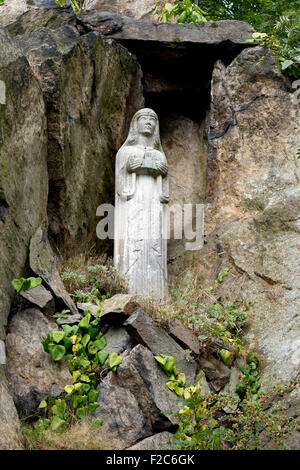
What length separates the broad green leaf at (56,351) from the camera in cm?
732

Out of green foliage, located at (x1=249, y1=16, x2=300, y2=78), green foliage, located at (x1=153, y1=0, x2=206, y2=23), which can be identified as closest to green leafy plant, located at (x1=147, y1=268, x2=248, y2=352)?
green foliage, located at (x1=249, y1=16, x2=300, y2=78)

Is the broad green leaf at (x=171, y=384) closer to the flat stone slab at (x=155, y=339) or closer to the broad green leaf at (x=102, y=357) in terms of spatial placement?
the flat stone slab at (x=155, y=339)

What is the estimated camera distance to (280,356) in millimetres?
8008

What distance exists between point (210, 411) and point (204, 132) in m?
6.31

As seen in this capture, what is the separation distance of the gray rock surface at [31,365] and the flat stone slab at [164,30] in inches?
236

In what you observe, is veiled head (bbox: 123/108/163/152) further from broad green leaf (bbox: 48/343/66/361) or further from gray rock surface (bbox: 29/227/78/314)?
broad green leaf (bbox: 48/343/66/361)

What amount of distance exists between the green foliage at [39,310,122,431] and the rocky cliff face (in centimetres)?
67

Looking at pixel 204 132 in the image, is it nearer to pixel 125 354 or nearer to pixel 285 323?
pixel 285 323

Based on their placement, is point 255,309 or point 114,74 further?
point 114,74

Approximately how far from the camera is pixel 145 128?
33.6 feet

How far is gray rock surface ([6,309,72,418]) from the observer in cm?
697

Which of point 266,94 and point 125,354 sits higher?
point 266,94

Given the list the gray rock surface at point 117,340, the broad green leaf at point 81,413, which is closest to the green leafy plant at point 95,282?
the gray rock surface at point 117,340

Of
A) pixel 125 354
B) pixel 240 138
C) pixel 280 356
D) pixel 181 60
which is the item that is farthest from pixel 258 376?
pixel 181 60
